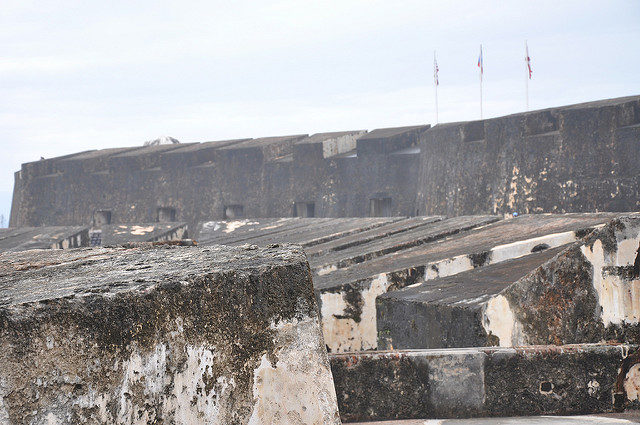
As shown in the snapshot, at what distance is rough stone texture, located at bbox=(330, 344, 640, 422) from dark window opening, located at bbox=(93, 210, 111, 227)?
15980mm

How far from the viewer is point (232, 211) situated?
16.9 m

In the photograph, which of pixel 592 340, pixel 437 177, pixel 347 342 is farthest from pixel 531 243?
pixel 437 177

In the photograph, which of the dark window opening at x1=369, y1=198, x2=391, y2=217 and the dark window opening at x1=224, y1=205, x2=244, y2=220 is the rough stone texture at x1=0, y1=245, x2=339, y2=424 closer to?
the dark window opening at x1=369, y1=198, x2=391, y2=217

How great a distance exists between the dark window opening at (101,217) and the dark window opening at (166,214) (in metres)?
1.30

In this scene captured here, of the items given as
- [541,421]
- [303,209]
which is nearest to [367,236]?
[541,421]

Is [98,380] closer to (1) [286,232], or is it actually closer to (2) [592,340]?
(2) [592,340]

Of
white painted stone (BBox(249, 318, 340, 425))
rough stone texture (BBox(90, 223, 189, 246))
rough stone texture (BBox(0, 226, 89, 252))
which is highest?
rough stone texture (BBox(90, 223, 189, 246))

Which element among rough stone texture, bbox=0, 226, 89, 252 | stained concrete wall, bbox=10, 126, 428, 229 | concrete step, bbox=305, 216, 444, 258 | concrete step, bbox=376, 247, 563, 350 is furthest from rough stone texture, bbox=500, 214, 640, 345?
stained concrete wall, bbox=10, 126, 428, 229

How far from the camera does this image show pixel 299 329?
1.92 m

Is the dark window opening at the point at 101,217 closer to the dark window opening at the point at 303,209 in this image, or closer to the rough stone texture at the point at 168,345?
the dark window opening at the point at 303,209

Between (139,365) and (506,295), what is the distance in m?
2.16

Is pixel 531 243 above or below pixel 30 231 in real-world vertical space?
below

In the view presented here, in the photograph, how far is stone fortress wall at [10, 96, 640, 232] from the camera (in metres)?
9.56

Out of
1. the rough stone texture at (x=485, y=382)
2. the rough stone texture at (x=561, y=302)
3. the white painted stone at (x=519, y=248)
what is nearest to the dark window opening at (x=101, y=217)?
the white painted stone at (x=519, y=248)
